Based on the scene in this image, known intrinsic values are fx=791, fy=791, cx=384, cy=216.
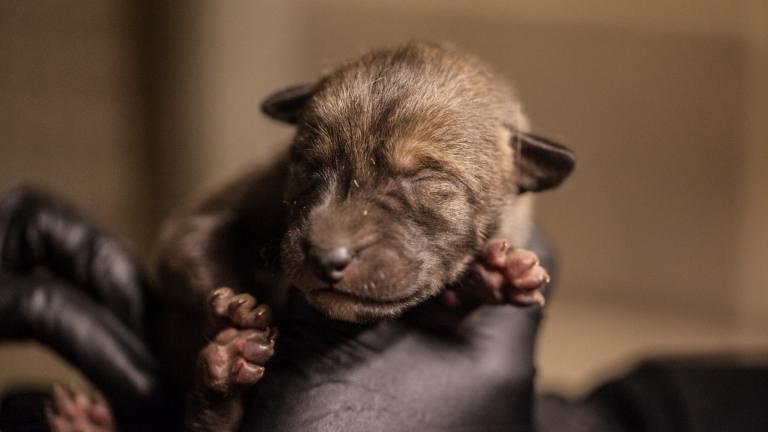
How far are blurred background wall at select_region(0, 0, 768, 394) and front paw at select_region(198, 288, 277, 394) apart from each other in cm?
474

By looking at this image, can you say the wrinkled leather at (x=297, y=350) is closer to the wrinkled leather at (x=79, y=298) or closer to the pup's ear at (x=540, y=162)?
the wrinkled leather at (x=79, y=298)

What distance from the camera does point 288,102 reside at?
2912 millimetres

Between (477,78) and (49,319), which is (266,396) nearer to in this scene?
(49,319)

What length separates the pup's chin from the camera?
229 cm

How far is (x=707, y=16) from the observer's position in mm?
6730

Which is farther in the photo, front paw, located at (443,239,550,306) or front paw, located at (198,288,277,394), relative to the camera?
front paw, located at (443,239,550,306)

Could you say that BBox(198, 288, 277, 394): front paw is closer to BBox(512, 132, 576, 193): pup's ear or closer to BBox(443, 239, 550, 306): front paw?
BBox(443, 239, 550, 306): front paw

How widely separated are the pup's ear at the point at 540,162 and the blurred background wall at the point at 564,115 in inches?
169

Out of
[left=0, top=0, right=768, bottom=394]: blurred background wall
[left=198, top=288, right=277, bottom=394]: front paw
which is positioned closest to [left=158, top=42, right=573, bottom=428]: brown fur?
[left=198, top=288, right=277, bottom=394]: front paw

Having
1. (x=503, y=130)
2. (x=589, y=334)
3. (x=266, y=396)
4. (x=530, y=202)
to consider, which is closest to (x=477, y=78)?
(x=503, y=130)

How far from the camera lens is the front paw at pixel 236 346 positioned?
2.26 metres

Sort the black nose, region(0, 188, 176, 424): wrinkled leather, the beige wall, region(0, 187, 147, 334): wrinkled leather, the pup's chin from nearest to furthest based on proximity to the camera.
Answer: the black nose
the pup's chin
region(0, 188, 176, 424): wrinkled leather
region(0, 187, 147, 334): wrinkled leather
the beige wall

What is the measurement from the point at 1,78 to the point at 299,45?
2.65 m

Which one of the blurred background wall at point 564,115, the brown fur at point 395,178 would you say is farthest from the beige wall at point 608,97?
the brown fur at point 395,178
